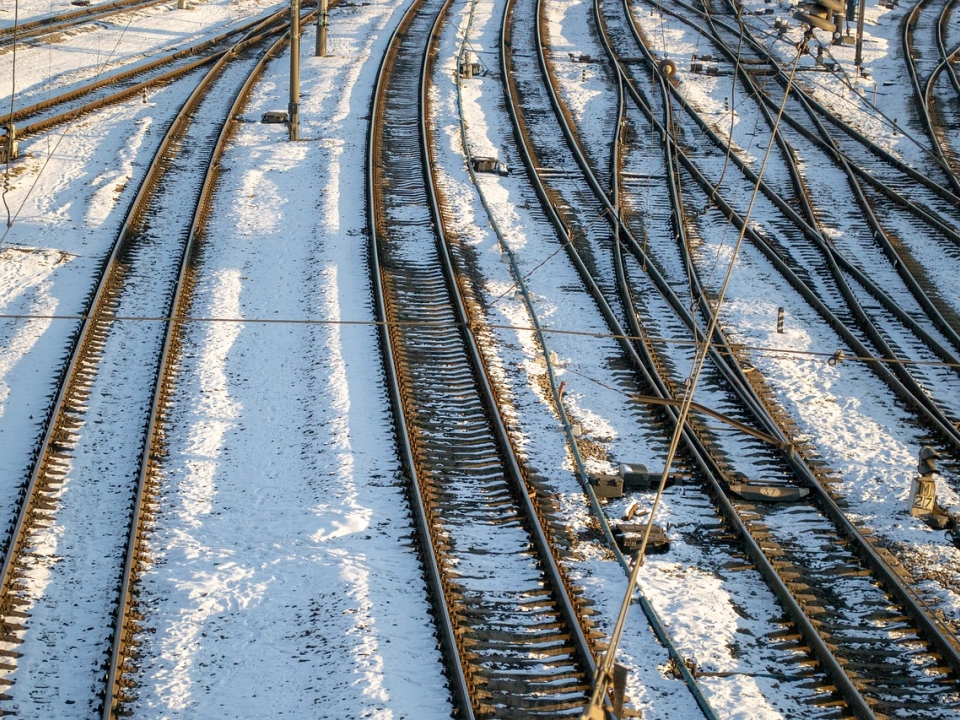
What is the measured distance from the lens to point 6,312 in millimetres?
14562

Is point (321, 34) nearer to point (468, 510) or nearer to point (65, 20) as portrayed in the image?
point (65, 20)

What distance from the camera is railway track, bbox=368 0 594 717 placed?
Result: 8383mm

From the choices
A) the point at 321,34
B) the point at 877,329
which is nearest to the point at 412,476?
the point at 877,329

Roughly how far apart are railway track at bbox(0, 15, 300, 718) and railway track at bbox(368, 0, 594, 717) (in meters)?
2.35

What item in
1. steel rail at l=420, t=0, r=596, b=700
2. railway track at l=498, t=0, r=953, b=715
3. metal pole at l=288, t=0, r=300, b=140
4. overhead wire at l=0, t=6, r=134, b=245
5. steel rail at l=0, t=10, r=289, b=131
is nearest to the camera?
railway track at l=498, t=0, r=953, b=715

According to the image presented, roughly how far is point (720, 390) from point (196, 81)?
58.4 ft

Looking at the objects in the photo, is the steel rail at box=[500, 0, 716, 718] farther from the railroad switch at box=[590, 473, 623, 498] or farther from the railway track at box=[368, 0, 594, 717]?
the railroad switch at box=[590, 473, 623, 498]

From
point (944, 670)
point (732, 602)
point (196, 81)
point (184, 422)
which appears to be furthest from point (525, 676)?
point (196, 81)

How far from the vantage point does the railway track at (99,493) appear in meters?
8.33

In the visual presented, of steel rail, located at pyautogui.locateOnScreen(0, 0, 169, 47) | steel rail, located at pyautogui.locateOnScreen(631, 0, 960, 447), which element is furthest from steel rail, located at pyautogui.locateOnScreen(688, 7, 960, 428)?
steel rail, located at pyautogui.locateOnScreen(0, 0, 169, 47)

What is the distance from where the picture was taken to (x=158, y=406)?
12.1 metres

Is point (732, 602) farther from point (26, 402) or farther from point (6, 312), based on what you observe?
point (6, 312)

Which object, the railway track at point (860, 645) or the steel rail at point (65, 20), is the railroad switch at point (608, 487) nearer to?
the railway track at point (860, 645)

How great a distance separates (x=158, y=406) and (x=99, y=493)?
1661 mm
